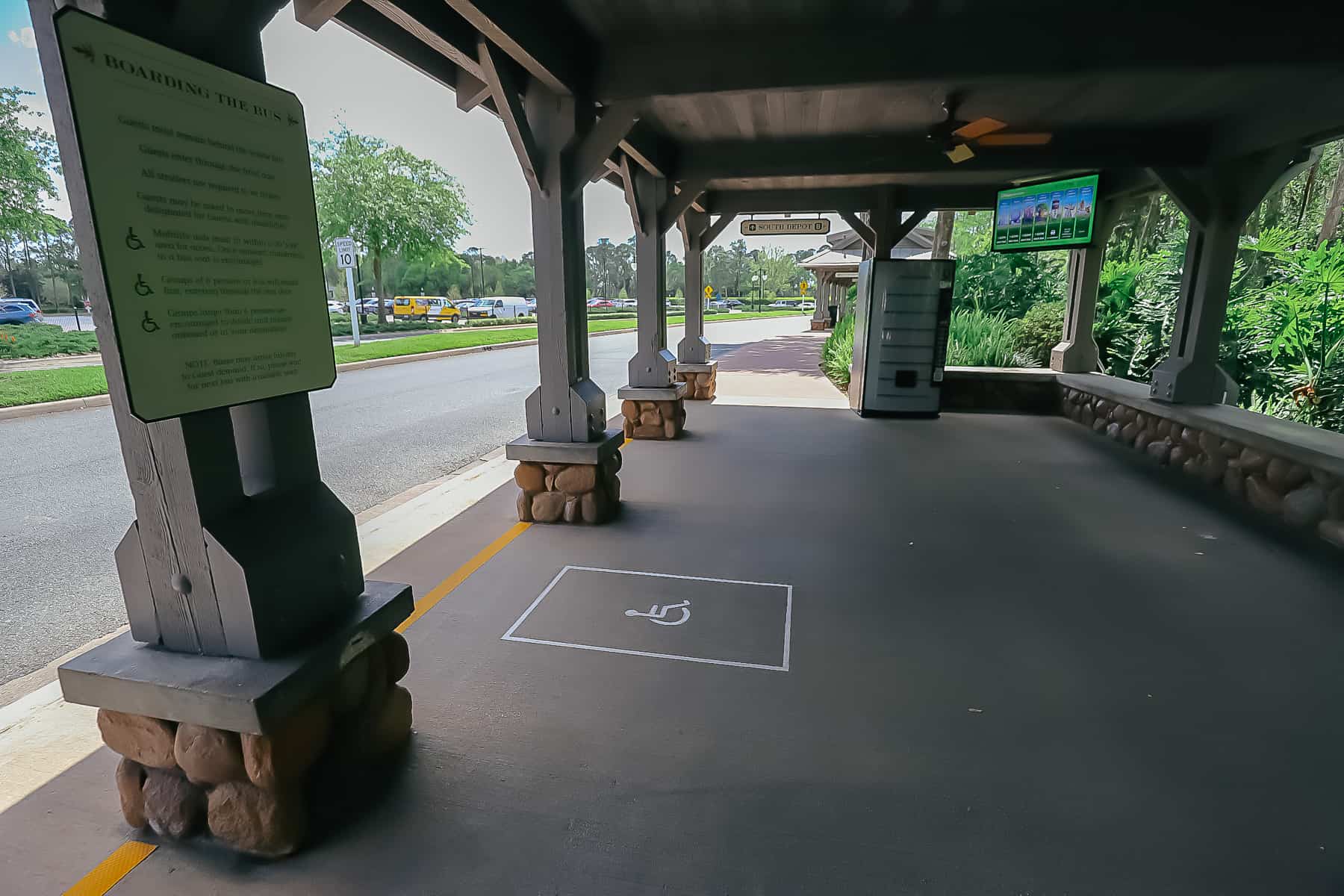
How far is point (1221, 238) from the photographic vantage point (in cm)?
658

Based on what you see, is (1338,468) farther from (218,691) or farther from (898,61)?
(218,691)

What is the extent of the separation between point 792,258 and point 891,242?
79.1m

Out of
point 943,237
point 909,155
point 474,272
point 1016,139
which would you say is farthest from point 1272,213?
point 474,272

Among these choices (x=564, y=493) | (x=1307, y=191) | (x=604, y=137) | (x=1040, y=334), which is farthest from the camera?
(x=1307, y=191)

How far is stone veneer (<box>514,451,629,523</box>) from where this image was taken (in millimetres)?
4812

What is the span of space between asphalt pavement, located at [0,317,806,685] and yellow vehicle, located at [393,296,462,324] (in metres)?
25.6

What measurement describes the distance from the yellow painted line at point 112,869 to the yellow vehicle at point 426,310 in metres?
37.9

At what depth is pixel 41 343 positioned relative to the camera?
15.8m

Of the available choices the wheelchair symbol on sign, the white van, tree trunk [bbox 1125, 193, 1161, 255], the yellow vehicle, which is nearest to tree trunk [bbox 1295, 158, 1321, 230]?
tree trunk [bbox 1125, 193, 1161, 255]

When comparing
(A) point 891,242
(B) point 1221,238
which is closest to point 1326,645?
(B) point 1221,238

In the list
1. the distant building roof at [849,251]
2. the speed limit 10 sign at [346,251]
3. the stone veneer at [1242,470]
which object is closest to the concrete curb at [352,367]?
the speed limit 10 sign at [346,251]

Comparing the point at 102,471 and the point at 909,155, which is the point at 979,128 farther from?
the point at 102,471

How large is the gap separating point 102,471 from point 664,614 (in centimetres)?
585

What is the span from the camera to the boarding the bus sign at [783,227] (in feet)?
38.8
